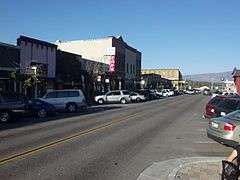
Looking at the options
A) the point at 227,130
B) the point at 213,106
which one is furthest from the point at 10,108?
the point at 227,130

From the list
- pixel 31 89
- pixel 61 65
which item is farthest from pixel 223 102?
pixel 61 65

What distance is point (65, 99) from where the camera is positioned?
3603 centimetres

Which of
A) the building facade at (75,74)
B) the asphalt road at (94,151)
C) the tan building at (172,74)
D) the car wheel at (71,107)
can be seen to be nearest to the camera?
the asphalt road at (94,151)

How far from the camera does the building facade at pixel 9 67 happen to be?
39.3 m

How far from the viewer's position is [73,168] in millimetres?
11094

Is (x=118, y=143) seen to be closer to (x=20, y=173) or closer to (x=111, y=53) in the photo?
(x=20, y=173)

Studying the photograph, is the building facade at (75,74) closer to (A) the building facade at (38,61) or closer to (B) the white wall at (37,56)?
(B) the white wall at (37,56)

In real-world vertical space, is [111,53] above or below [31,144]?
above

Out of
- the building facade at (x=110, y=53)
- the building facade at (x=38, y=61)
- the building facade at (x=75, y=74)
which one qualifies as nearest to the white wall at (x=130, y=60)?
the building facade at (x=110, y=53)

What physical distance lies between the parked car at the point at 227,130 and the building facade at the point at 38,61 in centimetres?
3124

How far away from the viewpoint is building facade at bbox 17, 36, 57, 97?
43.6 meters

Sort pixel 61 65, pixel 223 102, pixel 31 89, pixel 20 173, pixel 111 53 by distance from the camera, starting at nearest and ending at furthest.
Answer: pixel 20 173
pixel 223 102
pixel 31 89
pixel 61 65
pixel 111 53

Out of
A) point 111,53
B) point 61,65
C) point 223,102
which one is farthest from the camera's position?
point 111,53

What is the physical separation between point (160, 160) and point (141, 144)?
129 inches
